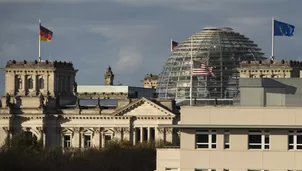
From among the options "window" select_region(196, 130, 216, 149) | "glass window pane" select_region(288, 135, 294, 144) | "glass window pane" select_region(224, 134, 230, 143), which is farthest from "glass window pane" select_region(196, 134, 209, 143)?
"glass window pane" select_region(288, 135, 294, 144)

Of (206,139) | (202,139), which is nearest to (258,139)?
(206,139)

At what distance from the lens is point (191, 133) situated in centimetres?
9881

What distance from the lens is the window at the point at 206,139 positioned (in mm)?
98500

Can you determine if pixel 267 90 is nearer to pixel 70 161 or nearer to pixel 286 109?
pixel 286 109

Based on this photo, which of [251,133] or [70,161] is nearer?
[251,133]

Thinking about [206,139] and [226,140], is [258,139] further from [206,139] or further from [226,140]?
[206,139]

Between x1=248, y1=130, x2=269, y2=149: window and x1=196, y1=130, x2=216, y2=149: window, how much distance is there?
2079 mm

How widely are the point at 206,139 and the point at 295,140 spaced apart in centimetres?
512

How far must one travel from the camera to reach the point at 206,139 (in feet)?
324

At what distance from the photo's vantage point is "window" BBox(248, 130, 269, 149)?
321ft

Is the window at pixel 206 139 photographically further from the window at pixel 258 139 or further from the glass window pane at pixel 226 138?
the window at pixel 258 139

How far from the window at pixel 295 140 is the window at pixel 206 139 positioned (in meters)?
4.32

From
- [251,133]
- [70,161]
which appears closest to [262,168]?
[251,133]

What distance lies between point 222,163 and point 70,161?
9248 centimetres
